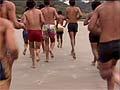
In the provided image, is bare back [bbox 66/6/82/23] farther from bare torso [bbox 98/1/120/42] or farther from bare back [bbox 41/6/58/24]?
bare torso [bbox 98/1/120/42]

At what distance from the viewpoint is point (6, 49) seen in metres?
5.59

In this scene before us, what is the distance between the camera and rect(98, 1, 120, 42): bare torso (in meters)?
7.81

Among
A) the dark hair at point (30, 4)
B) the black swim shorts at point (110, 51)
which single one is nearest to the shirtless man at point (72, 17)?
the dark hair at point (30, 4)

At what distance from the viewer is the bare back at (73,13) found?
16.4m

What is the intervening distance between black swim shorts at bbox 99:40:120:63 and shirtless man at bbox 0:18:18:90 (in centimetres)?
245

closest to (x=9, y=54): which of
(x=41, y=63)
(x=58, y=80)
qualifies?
(x=58, y=80)

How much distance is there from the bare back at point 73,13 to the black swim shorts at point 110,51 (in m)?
8.56

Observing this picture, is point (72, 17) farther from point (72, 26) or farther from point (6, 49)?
point (6, 49)

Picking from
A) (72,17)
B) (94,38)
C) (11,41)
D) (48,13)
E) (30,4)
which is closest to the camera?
(11,41)

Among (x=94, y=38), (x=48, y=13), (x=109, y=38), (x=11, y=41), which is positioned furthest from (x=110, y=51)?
(x=48, y=13)

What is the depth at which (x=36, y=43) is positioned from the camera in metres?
14.2

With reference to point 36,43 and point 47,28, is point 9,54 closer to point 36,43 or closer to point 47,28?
point 36,43

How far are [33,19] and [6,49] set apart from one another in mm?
8396

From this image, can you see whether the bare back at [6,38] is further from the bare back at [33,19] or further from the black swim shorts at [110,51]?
the bare back at [33,19]
